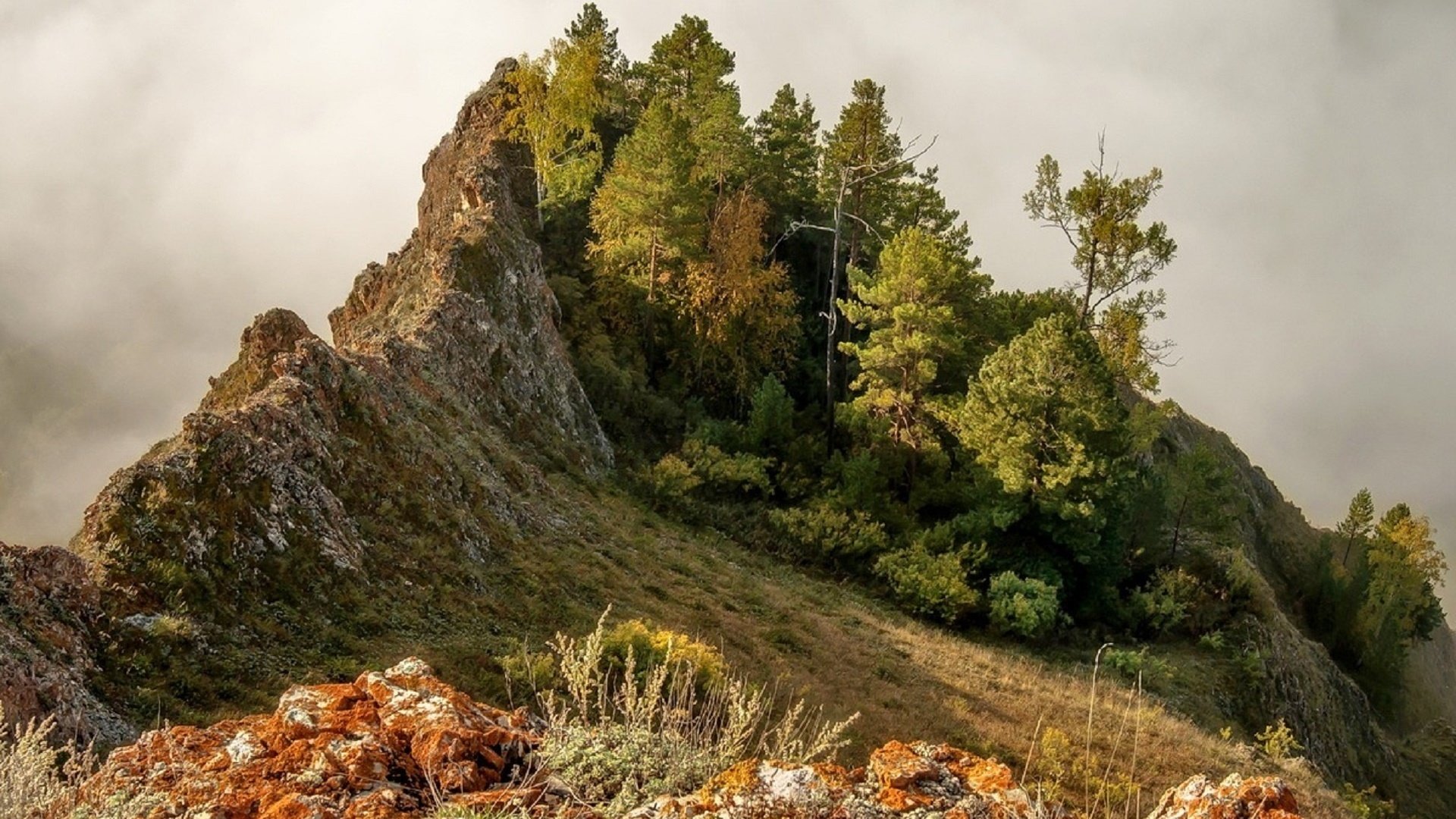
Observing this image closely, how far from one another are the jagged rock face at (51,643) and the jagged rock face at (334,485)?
336 mm

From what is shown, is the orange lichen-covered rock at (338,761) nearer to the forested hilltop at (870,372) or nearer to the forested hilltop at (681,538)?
the forested hilltop at (681,538)

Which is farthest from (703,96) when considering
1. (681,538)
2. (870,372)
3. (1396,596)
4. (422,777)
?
(1396,596)

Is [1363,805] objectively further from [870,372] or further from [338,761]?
[338,761]

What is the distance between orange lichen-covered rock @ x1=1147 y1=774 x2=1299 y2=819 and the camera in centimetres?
523

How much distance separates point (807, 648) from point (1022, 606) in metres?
9.87

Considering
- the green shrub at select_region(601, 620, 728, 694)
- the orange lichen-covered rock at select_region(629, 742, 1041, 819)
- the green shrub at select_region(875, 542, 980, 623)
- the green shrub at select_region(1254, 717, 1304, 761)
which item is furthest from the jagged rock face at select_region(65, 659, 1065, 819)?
the green shrub at select_region(875, 542, 980, 623)

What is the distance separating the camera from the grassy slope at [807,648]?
589 inches

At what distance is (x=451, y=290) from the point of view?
2547 centimetres

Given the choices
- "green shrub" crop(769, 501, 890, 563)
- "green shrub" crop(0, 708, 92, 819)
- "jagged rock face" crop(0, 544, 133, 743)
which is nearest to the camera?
"green shrub" crop(0, 708, 92, 819)

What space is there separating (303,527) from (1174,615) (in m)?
26.3

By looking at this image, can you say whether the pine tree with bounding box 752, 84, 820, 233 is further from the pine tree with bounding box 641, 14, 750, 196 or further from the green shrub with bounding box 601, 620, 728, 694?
the green shrub with bounding box 601, 620, 728, 694

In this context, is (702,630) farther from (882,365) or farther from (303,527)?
(882,365)

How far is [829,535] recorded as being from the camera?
28.4 metres

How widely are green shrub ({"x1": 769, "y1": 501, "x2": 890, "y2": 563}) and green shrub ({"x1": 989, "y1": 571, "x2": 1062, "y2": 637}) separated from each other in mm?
3835
